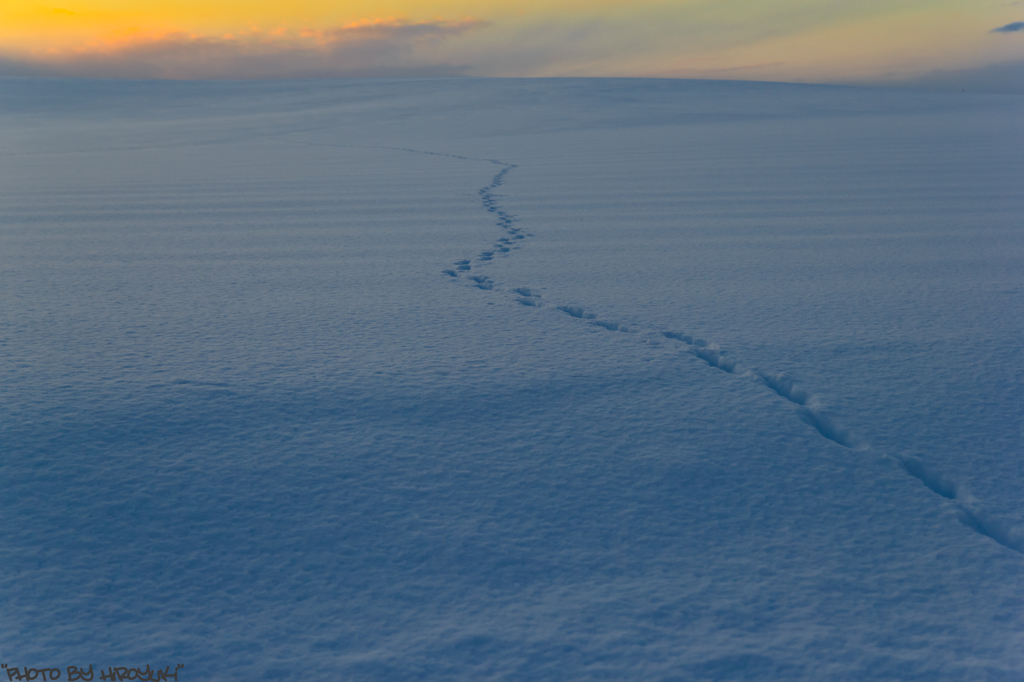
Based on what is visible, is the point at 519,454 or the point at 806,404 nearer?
the point at 519,454

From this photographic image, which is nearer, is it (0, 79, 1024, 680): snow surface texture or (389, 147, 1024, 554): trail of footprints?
(0, 79, 1024, 680): snow surface texture

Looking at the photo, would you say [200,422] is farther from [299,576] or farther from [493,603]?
[493,603]

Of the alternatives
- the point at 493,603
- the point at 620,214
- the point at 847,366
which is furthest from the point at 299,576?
the point at 620,214

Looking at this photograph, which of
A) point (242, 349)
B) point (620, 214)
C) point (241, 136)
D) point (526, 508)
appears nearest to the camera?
point (526, 508)

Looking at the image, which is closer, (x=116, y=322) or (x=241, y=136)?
A: (x=116, y=322)

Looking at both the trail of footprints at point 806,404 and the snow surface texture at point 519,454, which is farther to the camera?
the trail of footprints at point 806,404
